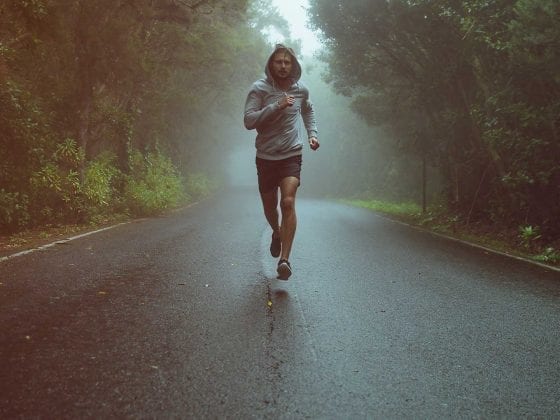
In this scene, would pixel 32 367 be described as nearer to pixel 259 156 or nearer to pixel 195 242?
pixel 259 156

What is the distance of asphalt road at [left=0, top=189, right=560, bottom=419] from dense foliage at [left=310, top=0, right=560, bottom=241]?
122 inches

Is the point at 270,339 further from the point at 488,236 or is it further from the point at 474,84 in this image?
the point at 474,84

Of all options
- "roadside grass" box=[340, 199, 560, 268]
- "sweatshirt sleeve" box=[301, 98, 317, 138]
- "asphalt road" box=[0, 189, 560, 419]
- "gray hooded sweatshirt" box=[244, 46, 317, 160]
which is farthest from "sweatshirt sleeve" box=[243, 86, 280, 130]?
"roadside grass" box=[340, 199, 560, 268]

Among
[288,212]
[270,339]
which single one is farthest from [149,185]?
[270,339]

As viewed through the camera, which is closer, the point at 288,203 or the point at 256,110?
the point at 288,203

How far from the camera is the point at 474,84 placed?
12953 millimetres

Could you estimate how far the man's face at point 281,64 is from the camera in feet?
17.3

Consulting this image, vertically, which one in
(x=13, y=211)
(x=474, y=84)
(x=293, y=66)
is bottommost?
(x=13, y=211)

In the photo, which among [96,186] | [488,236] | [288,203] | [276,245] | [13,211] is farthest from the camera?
[96,186]

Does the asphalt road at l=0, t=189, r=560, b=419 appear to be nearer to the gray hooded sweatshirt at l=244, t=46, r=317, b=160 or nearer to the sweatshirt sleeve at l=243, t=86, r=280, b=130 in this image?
the gray hooded sweatshirt at l=244, t=46, r=317, b=160

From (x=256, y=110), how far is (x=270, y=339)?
2.63 metres

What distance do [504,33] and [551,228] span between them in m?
3.64

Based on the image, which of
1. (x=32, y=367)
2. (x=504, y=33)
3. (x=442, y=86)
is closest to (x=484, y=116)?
(x=504, y=33)

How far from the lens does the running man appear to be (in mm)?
5195
